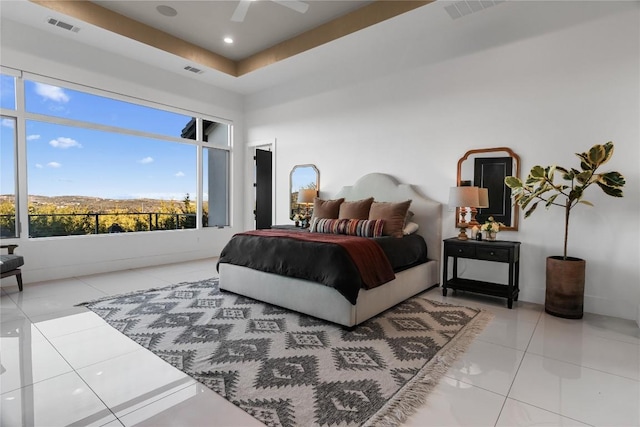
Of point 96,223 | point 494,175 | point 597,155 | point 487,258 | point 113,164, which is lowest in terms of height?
point 487,258

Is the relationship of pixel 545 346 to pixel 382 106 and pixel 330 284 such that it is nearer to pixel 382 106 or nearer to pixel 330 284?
pixel 330 284

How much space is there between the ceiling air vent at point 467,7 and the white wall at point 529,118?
0.37 meters

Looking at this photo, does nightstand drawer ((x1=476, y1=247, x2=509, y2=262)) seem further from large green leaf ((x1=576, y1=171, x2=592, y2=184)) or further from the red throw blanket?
the red throw blanket

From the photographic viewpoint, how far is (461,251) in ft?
12.3

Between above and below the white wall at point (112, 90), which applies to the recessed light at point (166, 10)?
above

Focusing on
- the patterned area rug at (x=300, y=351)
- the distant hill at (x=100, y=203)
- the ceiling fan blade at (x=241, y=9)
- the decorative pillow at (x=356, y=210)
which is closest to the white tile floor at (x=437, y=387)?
the patterned area rug at (x=300, y=351)

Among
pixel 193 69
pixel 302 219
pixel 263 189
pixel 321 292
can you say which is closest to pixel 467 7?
pixel 321 292

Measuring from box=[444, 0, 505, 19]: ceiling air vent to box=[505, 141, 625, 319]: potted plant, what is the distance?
72.2 inches

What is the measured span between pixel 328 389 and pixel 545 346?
1810 mm

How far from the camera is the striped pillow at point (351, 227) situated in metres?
3.93

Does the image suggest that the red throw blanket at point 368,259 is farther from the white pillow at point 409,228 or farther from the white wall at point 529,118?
the white wall at point 529,118

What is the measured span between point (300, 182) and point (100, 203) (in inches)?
136

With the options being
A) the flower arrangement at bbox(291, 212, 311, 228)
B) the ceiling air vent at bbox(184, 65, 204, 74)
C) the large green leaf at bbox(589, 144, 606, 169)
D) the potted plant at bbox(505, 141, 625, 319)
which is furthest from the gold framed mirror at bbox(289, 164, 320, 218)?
the large green leaf at bbox(589, 144, 606, 169)

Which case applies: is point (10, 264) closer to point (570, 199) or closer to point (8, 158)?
point (8, 158)
